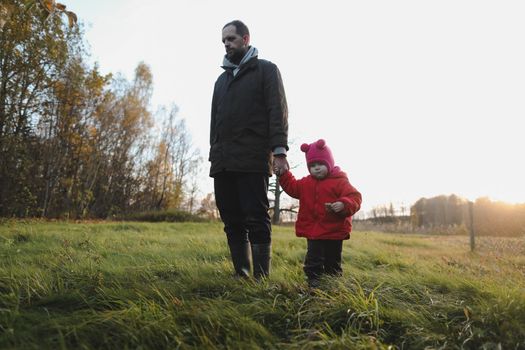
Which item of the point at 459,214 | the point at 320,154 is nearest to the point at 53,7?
the point at 320,154

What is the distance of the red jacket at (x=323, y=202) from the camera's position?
2824 millimetres

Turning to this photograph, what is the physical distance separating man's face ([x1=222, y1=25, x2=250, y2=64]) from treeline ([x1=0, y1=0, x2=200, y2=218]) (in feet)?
23.8

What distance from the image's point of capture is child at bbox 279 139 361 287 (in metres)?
2.82

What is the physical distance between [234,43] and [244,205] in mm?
1453

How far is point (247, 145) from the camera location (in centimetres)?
297

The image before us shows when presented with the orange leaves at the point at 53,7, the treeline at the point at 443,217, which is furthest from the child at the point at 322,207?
the treeline at the point at 443,217

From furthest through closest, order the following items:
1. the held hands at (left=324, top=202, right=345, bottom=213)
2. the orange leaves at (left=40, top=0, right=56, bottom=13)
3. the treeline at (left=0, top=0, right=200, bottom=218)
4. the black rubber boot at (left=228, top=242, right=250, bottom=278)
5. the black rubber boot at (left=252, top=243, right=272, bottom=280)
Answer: the treeline at (left=0, top=0, right=200, bottom=218), the black rubber boot at (left=228, top=242, right=250, bottom=278), the black rubber boot at (left=252, top=243, right=272, bottom=280), the held hands at (left=324, top=202, right=345, bottom=213), the orange leaves at (left=40, top=0, right=56, bottom=13)

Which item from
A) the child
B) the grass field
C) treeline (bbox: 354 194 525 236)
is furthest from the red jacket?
treeline (bbox: 354 194 525 236)

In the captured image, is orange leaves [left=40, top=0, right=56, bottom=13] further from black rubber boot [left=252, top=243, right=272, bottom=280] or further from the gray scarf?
black rubber boot [left=252, top=243, right=272, bottom=280]

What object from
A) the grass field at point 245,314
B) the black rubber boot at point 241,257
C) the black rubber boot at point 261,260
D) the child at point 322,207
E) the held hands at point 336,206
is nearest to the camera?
the grass field at point 245,314

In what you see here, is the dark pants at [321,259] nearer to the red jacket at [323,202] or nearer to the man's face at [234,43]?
the red jacket at [323,202]

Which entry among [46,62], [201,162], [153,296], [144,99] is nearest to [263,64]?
[153,296]

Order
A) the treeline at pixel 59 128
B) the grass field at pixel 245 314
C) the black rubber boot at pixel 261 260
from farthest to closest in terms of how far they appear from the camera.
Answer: the treeline at pixel 59 128 → the black rubber boot at pixel 261 260 → the grass field at pixel 245 314

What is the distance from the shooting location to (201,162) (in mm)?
35281
